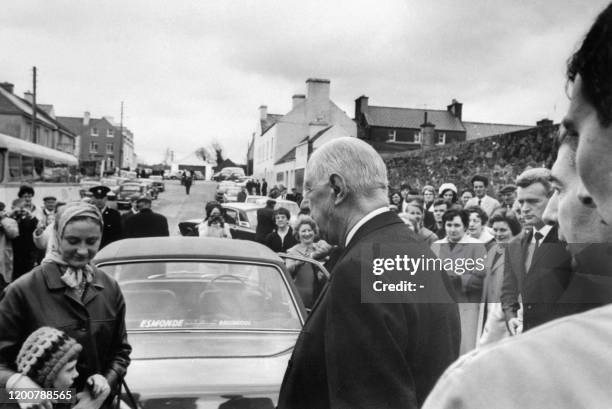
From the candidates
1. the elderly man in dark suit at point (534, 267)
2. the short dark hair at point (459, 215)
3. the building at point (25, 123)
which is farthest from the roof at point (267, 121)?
the elderly man in dark suit at point (534, 267)

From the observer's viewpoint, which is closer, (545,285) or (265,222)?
(545,285)

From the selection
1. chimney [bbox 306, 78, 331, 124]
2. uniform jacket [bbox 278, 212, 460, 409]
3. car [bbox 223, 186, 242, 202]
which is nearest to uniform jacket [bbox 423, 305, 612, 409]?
uniform jacket [bbox 278, 212, 460, 409]

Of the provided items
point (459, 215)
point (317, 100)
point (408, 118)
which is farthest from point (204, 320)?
point (408, 118)

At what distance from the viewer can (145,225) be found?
8.55 m

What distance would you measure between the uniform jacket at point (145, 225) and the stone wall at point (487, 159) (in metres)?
5.70

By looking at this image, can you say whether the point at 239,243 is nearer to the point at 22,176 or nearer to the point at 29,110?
the point at 22,176

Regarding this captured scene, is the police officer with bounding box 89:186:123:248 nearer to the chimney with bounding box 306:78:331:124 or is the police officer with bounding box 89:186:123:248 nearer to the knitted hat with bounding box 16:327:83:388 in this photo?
the knitted hat with bounding box 16:327:83:388

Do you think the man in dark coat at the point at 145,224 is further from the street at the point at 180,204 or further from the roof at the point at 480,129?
the roof at the point at 480,129

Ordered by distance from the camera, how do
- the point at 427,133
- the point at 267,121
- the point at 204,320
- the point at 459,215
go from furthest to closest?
1. the point at 267,121
2. the point at 427,133
3. the point at 459,215
4. the point at 204,320

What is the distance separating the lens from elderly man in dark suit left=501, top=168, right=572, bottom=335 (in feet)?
8.29

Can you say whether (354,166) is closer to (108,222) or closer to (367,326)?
(367,326)

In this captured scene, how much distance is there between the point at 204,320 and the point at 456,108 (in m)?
53.6

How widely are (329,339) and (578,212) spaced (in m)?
0.88

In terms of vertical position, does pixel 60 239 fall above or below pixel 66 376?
above
